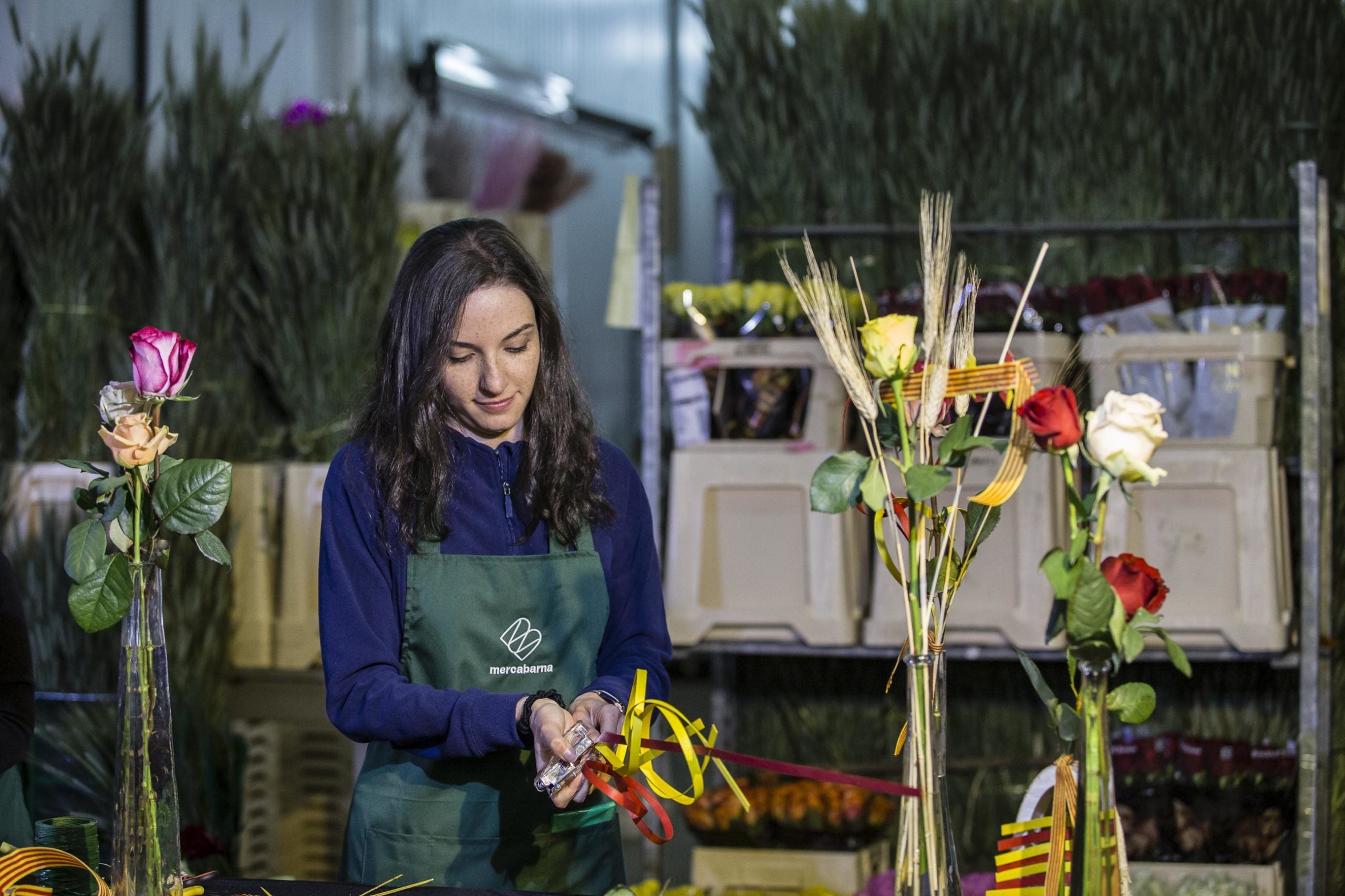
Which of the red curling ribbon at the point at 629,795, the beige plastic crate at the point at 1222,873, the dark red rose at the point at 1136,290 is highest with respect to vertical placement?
the dark red rose at the point at 1136,290

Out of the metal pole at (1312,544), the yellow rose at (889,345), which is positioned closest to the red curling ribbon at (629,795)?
the yellow rose at (889,345)

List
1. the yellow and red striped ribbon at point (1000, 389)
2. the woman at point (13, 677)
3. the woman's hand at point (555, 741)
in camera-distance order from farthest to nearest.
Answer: the woman at point (13, 677) < the woman's hand at point (555, 741) < the yellow and red striped ribbon at point (1000, 389)

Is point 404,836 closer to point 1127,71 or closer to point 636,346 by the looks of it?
point 1127,71

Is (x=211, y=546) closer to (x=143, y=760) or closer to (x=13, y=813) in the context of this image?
(x=143, y=760)

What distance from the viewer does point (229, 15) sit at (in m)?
4.18

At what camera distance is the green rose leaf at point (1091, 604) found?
96 centimetres

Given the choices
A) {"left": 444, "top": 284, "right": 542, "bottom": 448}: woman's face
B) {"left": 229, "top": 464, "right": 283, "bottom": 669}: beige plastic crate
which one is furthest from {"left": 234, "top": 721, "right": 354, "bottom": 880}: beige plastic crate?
{"left": 444, "top": 284, "right": 542, "bottom": 448}: woman's face

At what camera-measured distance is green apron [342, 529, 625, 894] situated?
155cm

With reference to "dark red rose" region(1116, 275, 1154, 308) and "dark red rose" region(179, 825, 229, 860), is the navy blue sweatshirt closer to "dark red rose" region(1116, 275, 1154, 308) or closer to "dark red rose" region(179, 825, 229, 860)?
"dark red rose" region(179, 825, 229, 860)

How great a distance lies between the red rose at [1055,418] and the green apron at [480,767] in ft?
2.50

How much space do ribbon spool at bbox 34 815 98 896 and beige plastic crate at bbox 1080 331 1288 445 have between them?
2053mm

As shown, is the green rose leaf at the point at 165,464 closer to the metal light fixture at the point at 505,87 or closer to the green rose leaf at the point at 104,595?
the green rose leaf at the point at 104,595

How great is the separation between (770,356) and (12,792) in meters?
1.66

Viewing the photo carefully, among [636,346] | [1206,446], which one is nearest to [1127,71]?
[1206,446]
